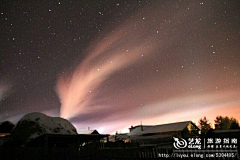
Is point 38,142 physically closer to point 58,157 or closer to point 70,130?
point 70,130

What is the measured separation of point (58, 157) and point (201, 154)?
8.92 metres

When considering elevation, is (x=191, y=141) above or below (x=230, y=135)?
above

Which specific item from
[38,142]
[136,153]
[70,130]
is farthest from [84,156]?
[70,130]

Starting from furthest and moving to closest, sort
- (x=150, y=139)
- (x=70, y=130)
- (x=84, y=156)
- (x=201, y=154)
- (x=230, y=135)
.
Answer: (x=150, y=139) < (x=230, y=135) < (x=70, y=130) < (x=84, y=156) < (x=201, y=154)

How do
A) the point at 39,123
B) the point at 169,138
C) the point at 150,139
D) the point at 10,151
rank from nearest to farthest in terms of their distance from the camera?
the point at 10,151 → the point at 39,123 → the point at 169,138 → the point at 150,139

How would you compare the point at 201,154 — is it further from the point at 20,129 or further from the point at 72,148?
the point at 20,129

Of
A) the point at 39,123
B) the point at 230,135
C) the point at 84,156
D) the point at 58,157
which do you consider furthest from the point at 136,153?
the point at 230,135

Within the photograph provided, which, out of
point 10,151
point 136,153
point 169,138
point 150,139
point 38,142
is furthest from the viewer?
point 150,139

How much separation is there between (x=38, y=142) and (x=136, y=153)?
15.6 m

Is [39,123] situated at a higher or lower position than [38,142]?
higher

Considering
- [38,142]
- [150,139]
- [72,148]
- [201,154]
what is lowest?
[150,139]

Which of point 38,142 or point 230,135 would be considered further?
point 230,135

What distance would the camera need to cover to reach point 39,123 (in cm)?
2219

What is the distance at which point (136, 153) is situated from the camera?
29.8 ft
